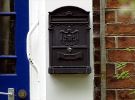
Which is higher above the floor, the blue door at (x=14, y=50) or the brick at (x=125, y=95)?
the blue door at (x=14, y=50)

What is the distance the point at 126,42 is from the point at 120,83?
11.7 inches

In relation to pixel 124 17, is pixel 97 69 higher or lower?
lower

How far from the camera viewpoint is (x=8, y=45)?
3.06 m

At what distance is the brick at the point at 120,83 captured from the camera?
271 cm

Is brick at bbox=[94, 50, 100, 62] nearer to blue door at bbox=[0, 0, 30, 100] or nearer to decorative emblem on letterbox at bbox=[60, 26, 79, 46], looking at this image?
decorative emblem on letterbox at bbox=[60, 26, 79, 46]

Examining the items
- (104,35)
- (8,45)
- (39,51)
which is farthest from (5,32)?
(104,35)

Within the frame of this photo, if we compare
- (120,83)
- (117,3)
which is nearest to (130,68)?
(120,83)

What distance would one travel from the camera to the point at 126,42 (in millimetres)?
2709

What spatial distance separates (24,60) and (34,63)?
0.16 meters

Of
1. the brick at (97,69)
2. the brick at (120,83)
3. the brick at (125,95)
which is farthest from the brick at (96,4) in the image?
the brick at (125,95)

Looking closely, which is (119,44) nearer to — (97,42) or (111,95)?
(97,42)

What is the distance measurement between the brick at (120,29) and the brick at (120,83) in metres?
0.32

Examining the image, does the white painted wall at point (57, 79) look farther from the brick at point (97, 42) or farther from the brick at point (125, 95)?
the brick at point (125, 95)

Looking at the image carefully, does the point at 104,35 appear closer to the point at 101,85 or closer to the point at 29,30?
the point at 101,85
